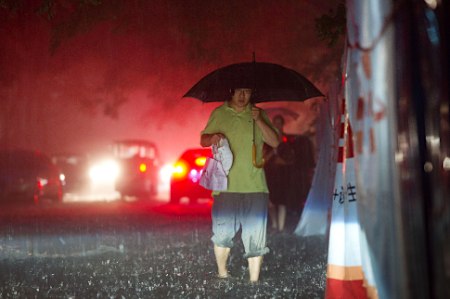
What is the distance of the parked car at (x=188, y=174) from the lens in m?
21.5

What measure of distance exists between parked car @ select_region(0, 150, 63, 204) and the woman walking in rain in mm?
16518

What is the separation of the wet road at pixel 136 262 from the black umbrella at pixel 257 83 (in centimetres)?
132

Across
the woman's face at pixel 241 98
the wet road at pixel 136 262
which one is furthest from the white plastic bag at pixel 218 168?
the wet road at pixel 136 262

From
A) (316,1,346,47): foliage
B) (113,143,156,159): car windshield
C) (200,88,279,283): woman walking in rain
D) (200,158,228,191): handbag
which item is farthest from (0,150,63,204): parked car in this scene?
(200,158,228,191): handbag

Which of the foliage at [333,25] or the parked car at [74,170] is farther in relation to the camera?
the parked car at [74,170]

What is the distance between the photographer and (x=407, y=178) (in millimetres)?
4879

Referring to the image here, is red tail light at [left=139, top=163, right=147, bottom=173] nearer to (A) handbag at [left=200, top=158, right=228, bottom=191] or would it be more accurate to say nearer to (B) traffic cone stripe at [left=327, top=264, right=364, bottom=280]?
(A) handbag at [left=200, top=158, right=228, bottom=191]

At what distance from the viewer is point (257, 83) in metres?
8.41

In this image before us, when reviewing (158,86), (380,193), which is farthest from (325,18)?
(158,86)

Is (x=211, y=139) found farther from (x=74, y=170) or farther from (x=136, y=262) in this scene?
(x=74, y=170)

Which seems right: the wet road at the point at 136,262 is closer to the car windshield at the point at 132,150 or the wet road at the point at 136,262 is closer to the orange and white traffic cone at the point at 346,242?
the orange and white traffic cone at the point at 346,242

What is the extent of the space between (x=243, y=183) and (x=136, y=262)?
243 cm

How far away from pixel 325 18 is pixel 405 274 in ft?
18.7

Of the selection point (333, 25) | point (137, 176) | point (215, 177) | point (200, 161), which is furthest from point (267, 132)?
point (137, 176)
